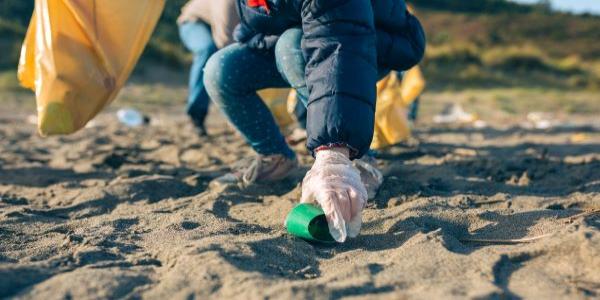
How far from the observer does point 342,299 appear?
4.79ft

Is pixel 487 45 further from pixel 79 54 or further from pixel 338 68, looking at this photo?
pixel 338 68

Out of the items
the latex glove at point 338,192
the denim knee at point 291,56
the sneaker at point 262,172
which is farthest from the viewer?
the sneaker at point 262,172

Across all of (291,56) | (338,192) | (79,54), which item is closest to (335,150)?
(338,192)

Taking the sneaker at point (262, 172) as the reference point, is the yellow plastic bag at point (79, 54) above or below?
above

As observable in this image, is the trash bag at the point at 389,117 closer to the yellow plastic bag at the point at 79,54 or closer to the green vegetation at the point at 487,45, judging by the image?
the yellow plastic bag at the point at 79,54

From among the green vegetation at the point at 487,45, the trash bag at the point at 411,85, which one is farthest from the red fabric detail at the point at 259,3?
the green vegetation at the point at 487,45

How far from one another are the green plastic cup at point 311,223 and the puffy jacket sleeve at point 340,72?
0.60ft

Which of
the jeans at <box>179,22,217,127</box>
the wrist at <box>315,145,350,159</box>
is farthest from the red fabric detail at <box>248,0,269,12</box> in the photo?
the jeans at <box>179,22,217,127</box>

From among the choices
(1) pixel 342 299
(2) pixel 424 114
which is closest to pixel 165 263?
(1) pixel 342 299

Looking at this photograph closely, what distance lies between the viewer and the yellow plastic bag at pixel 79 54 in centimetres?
262

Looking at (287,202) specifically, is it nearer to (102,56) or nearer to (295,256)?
(295,256)

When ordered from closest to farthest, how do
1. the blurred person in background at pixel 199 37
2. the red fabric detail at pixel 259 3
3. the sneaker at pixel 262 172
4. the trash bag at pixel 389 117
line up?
the red fabric detail at pixel 259 3 → the sneaker at pixel 262 172 → the trash bag at pixel 389 117 → the blurred person in background at pixel 199 37

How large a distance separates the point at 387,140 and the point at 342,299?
2.31 metres

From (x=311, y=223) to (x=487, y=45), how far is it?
25200 mm
